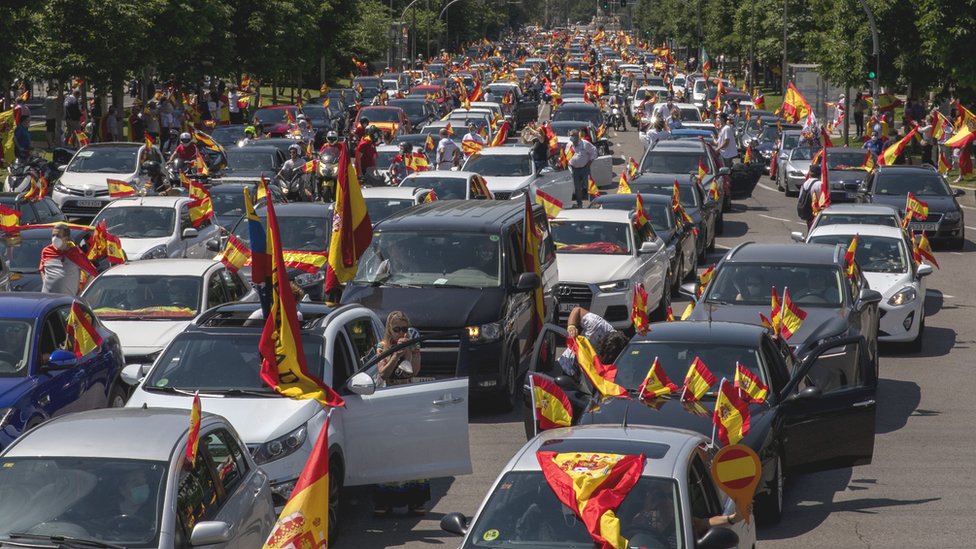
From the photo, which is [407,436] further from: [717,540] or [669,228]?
[669,228]

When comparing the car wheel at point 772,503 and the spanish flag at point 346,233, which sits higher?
the spanish flag at point 346,233

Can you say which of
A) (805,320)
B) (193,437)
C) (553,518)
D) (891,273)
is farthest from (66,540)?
(891,273)

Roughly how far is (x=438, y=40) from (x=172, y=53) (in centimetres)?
8700

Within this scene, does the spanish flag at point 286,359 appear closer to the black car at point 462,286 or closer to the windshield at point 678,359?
the windshield at point 678,359

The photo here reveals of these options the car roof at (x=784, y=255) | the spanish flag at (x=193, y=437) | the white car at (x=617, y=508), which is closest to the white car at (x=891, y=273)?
the car roof at (x=784, y=255)

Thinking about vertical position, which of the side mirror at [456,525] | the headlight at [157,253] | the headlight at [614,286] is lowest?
the headlight at [614,286]

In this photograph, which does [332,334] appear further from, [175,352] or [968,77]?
[968,77]

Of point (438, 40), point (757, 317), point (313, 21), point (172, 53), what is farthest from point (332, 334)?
point (438, 40)

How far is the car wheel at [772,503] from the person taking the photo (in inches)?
461

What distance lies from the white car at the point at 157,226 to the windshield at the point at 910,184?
14.1 metres

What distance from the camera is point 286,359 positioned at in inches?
441

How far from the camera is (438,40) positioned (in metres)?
136

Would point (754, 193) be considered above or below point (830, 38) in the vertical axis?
below

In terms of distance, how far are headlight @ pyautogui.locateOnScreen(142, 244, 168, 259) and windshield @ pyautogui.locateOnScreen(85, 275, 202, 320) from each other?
512 centimetres
